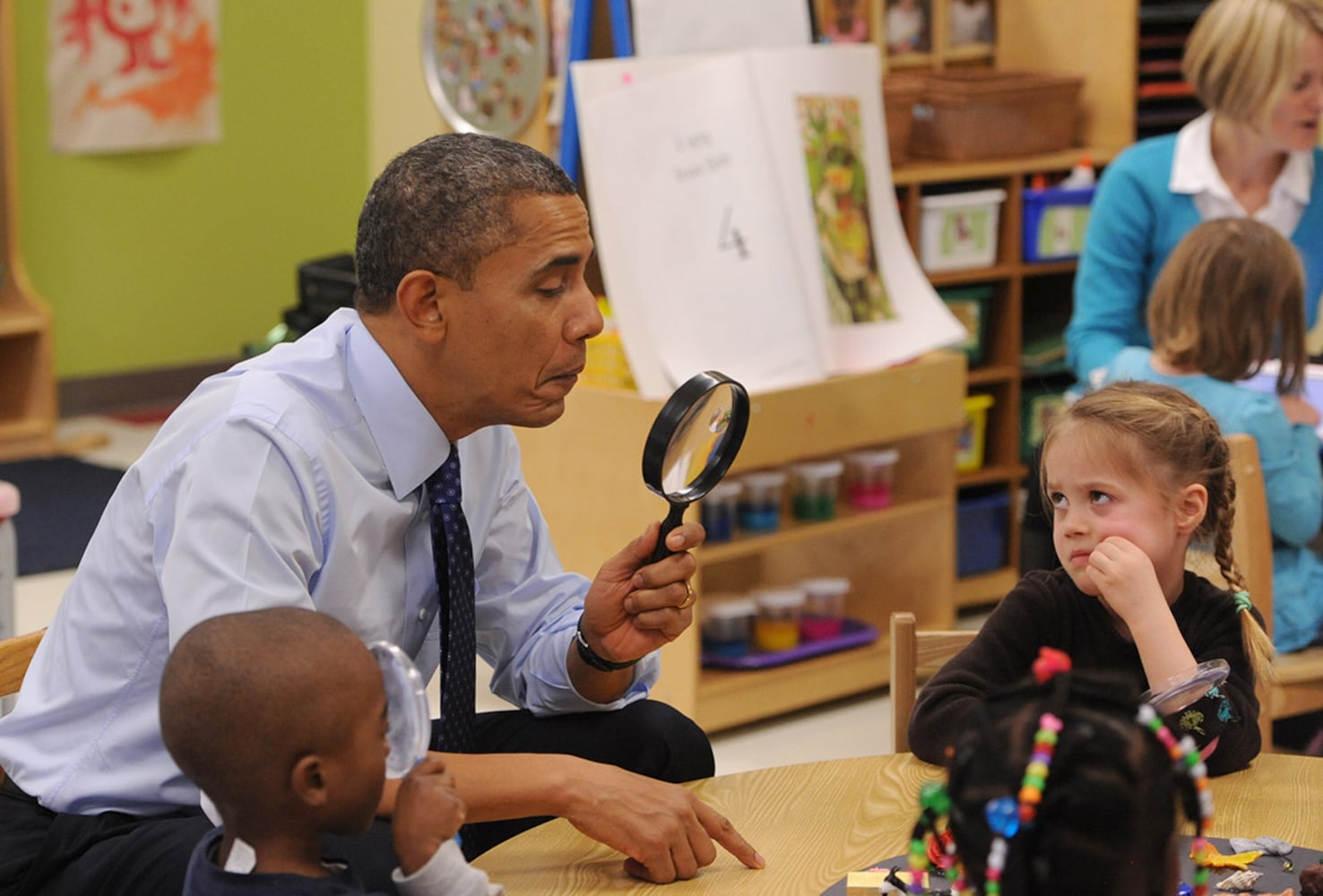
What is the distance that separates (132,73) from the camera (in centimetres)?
670

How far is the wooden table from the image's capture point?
145 cm

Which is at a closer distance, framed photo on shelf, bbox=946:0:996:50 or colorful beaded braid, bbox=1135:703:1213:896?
colorful beaded braid, bbox=1135:703:1213:896

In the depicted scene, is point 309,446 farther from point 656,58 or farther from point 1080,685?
point 656,58

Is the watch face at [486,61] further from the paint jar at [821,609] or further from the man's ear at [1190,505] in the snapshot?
the man's ear at [1190,505]

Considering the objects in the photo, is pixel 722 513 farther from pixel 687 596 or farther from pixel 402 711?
pixel 402 711

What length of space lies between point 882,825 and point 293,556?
24.1 inches

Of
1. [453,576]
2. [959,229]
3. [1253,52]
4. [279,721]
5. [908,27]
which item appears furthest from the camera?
[908,27]

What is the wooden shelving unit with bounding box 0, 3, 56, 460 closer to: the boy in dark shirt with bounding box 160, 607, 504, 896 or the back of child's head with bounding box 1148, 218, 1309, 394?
the back of child's head with bounding box 1148, 218, 1309, 394

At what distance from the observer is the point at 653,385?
11.3 ft

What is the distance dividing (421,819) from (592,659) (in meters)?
0.65

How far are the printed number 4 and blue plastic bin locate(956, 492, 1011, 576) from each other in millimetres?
1170

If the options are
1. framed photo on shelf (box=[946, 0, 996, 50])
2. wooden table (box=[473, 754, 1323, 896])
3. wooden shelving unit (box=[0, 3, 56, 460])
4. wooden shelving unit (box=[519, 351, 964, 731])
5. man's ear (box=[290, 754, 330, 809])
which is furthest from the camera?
wooden shelving unit (box=[0, 3, 56, 460])

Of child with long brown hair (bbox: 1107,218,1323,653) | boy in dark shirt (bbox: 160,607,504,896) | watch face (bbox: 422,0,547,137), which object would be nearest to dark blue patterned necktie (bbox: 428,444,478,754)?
boy in dark shirt (bbox: 160,607,504,896)

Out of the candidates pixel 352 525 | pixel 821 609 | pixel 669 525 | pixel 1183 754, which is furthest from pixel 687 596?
pixel 821 609
